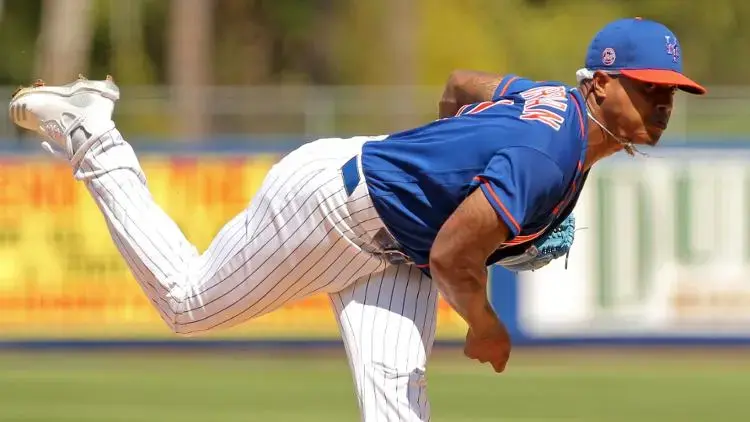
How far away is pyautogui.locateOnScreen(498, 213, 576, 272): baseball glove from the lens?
5449mm

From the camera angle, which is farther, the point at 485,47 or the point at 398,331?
the point at 485,47

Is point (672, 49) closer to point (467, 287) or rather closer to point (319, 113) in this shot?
point (467, 287)

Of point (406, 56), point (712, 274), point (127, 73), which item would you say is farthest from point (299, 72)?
point (712, 274)

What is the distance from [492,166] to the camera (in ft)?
15.9

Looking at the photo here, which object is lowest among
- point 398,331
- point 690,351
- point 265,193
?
point 690,351

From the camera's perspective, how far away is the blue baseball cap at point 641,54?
16.1ft

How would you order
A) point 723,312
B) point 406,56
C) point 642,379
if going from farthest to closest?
point 406,56, point 723,312, point 642,379

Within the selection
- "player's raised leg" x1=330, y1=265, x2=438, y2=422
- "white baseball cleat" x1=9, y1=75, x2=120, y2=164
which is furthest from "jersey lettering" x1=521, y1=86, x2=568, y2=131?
"white baseball cleat" x1=9, y1=75, x2=120, y2=164

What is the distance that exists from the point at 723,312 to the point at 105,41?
18353 mm

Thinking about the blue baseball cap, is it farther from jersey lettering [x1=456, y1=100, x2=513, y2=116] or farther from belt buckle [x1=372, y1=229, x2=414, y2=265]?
belt buckle [x1=372, y1=229, x2=414, y2=265]

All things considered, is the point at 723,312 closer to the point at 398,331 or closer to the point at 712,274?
the point at 712,274

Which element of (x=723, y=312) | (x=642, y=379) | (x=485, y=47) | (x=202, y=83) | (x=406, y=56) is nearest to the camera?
(x=642, y=379)

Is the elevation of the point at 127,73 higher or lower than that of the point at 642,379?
higher

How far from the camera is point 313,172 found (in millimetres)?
5363
